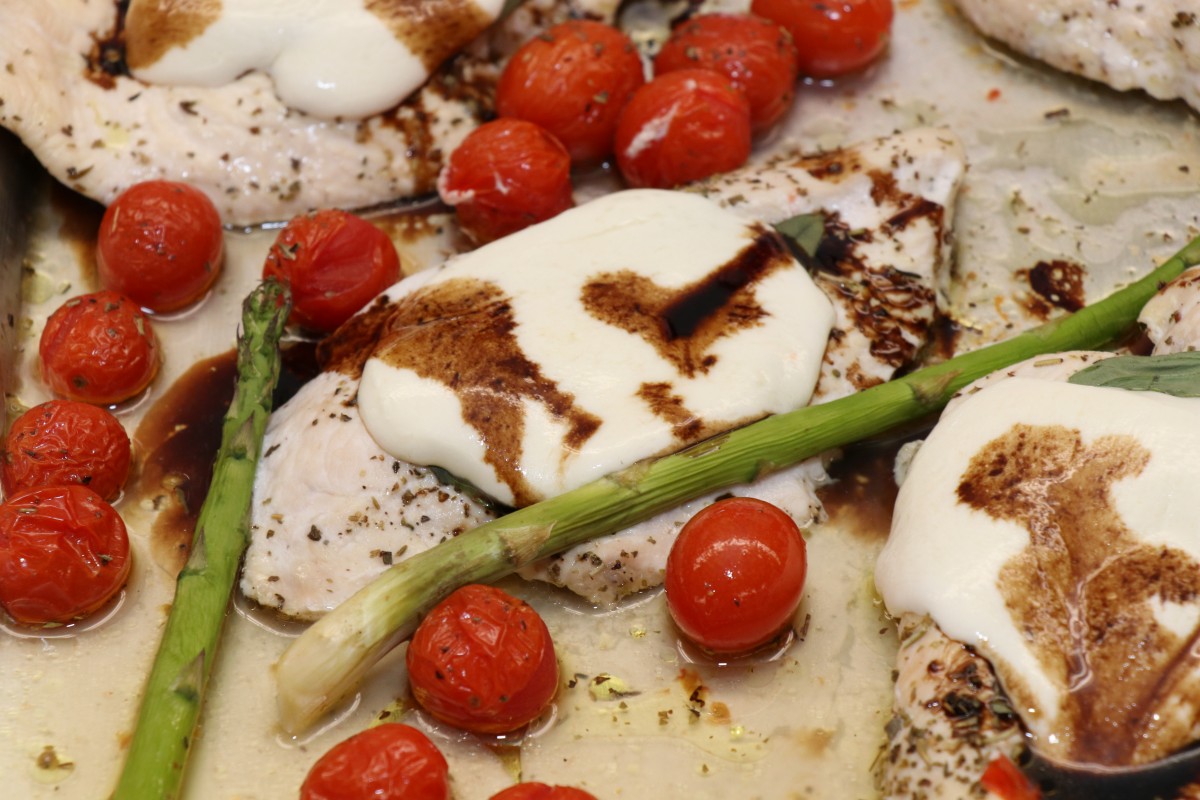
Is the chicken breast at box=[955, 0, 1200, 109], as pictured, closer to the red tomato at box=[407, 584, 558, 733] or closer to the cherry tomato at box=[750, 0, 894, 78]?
the cherry tomato at box=[750, 0, 894, 78]

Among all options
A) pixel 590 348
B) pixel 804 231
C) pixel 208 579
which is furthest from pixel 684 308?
pixel 208 579

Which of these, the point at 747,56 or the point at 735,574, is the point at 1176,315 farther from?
the point at 747,56

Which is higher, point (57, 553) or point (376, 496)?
point (57, 553)

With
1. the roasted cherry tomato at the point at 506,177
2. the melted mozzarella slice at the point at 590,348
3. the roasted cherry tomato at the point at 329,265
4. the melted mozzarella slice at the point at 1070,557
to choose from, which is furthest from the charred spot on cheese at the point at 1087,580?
the roasted cherry tomato at the point at 329,265

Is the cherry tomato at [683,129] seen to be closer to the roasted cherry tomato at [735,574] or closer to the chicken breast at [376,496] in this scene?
the chicken breast at [376,496]

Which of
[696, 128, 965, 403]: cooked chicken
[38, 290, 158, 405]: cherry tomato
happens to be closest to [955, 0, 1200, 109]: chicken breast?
[696, 128, 965, 403]: cooked chicken
